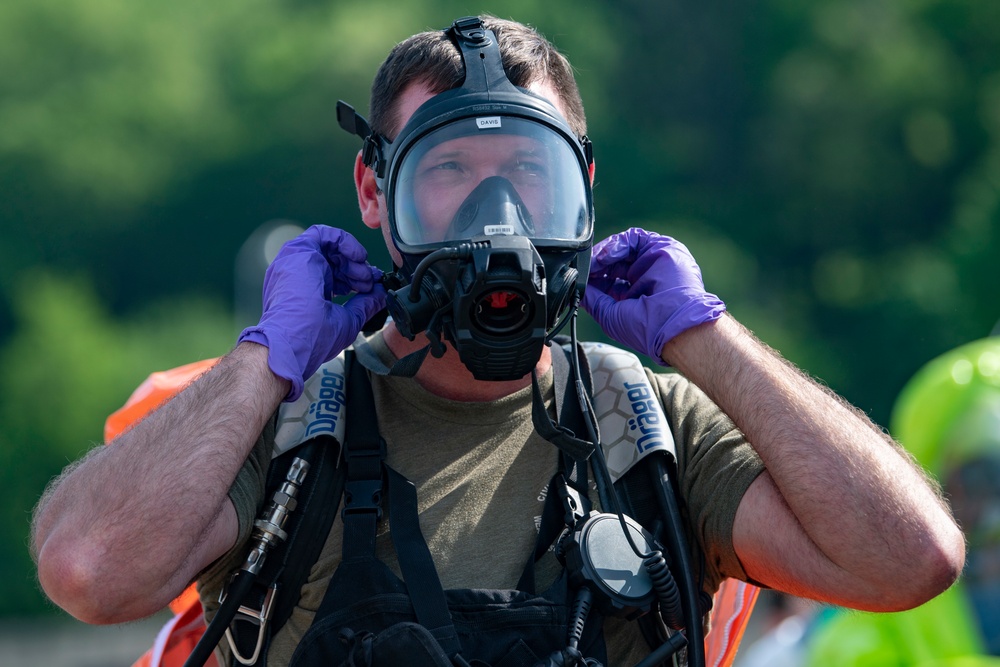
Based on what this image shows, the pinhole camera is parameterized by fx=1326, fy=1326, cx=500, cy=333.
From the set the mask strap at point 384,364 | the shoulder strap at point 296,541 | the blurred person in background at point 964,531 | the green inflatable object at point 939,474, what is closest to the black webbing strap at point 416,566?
the shoulder strap at point 296,541

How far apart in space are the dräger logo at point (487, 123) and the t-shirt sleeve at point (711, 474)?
2.40 feet

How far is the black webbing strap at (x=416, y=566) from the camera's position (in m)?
2.57

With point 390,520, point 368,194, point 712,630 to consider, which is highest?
point 368,194

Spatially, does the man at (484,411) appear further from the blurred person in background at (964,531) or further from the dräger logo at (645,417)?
the blurred person in background at (964,531)

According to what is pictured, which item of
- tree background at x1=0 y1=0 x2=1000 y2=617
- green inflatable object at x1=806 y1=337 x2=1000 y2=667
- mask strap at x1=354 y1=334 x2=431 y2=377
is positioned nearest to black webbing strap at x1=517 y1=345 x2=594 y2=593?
mask strap at x1=354 y1=334 x2=431 y2=377

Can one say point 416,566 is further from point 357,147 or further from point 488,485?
point 357,147

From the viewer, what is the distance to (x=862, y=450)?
2.73 metres

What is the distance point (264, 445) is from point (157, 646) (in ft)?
1.93

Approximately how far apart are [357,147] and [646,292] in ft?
99.4

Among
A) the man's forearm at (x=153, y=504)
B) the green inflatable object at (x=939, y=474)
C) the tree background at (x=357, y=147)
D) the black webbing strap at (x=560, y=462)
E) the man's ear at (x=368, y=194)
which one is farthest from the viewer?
the tree background at (x=357, y=147)

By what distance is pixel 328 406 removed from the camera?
2.83 metres

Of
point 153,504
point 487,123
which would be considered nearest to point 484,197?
point 487,123

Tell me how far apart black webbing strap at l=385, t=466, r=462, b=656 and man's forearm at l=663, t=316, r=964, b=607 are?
0.66 meters

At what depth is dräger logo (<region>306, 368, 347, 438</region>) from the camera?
277cm
